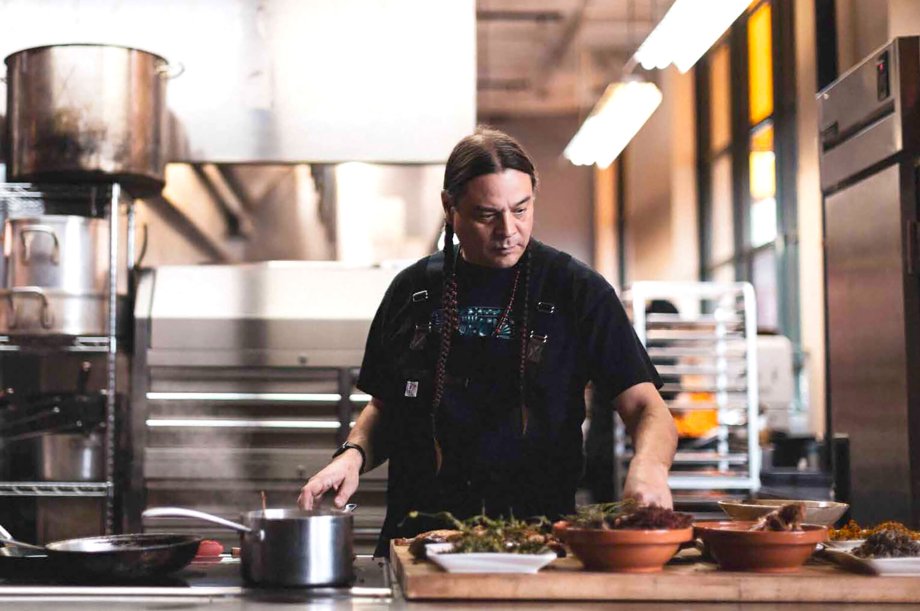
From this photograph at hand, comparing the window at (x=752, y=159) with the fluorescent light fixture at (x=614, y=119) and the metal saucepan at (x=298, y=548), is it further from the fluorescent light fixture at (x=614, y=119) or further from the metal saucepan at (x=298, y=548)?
the metal saucepan at (x=298, y=548)

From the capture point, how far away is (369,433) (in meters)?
2.49

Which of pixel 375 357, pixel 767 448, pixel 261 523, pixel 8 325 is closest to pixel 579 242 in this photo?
pixel 767 448

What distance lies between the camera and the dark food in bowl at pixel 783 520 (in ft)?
5.75

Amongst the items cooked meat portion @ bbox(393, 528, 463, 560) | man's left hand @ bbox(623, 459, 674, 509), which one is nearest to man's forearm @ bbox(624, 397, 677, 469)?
man's left hand @ bbox(623, 459, 674, 509)

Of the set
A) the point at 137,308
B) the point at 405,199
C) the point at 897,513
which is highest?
the point at 405,199

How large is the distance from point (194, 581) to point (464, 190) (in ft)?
3.01

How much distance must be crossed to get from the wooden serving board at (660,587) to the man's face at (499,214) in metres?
0.79

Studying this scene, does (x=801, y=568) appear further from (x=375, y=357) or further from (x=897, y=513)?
(x=897, y=513)

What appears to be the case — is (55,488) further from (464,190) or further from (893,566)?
(893,566)

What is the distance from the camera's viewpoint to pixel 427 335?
2.41 m

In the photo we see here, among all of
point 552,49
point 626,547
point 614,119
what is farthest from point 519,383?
point 552,49

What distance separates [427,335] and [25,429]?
2182 millimetres

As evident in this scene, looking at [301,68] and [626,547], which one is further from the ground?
[301,68]

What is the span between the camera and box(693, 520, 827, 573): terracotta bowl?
Answer: 1.69m
